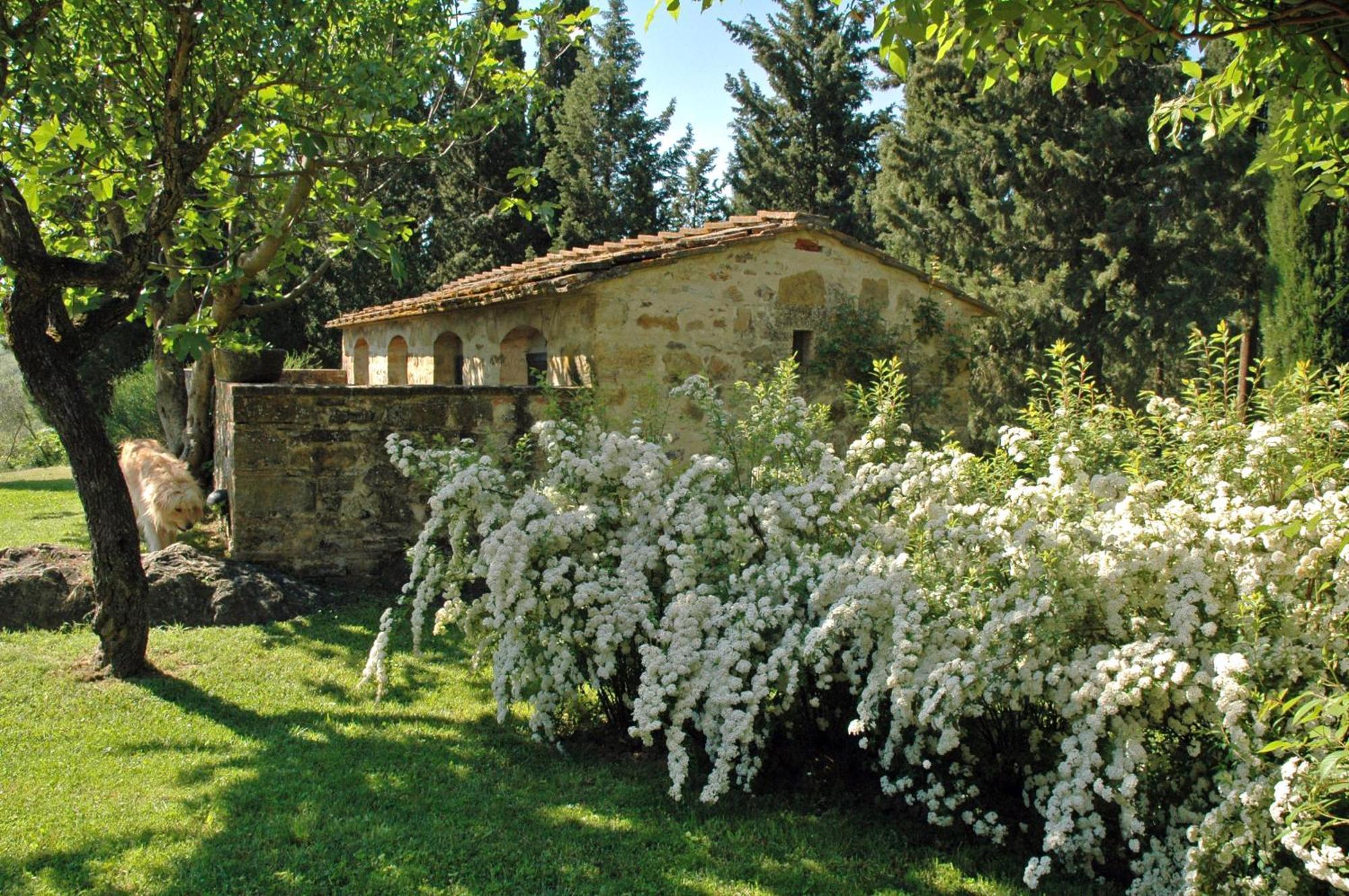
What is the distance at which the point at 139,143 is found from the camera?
5844 millimetres

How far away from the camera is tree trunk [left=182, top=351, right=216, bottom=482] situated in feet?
34.9

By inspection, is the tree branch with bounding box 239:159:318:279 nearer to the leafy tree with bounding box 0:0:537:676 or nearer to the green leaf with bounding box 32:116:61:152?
the leafy tree with bounding box 0:0:537:676

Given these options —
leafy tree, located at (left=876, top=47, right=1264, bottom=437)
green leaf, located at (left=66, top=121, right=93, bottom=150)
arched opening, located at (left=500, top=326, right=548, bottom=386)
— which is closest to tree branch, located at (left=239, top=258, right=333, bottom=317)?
arched opening, located at (left=500, top=326, right=548, bottom=386)

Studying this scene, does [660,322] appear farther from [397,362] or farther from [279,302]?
[397,362]

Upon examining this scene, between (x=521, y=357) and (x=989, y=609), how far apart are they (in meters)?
6.89

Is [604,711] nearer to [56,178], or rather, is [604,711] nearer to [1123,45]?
[1123,45]

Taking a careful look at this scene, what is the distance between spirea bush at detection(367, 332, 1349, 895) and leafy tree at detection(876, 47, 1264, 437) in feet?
42.8

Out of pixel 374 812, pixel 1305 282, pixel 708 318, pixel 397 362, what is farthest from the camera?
pixel 397 362

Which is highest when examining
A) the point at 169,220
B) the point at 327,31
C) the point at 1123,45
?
the point at 327,31

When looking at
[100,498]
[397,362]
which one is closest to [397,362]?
[397,362]

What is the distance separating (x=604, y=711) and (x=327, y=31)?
529cm

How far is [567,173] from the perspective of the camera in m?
23.0

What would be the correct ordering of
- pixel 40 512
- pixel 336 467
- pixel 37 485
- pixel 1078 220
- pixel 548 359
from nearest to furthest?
pixel 336 467
pixel 548 359
pixel 40 512
pixel 37 485
pixel 1078 220

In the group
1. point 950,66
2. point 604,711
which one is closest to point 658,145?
point 950,66
